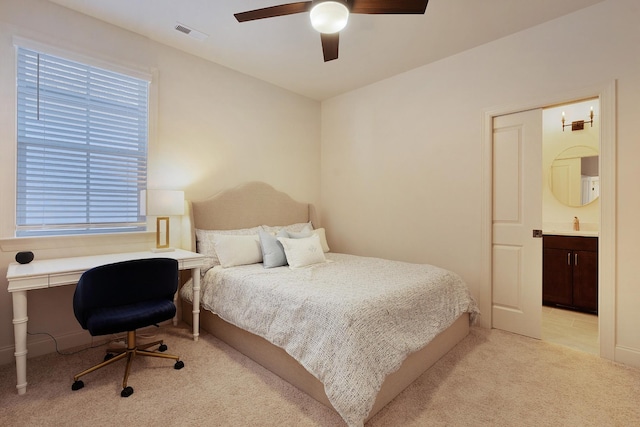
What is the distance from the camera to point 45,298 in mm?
2459

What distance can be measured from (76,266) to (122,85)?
1689mm

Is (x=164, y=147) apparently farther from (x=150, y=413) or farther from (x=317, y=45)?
(x=150, y=413)

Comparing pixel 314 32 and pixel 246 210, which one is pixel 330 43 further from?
pixel 246 210

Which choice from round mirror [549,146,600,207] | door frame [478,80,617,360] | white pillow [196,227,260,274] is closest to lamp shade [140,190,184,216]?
white pillow [196,227,260,274]

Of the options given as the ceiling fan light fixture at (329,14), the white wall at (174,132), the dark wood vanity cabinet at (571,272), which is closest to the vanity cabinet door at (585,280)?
the dark wood vanity cabinet at (571,272)

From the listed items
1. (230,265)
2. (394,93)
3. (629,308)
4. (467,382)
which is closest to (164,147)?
(230,265)

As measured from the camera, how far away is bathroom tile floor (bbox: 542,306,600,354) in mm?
2719

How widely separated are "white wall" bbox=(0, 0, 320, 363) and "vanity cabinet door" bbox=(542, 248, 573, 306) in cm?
313

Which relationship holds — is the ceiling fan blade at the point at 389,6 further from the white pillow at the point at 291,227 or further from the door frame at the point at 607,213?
the white pillow at the point at 291,227

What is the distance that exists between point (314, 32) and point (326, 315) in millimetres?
2481

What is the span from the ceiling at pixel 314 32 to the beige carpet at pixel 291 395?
9.17ft

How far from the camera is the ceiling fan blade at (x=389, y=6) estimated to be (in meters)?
1.87

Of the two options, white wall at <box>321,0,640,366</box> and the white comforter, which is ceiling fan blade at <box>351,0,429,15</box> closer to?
white wall at <box>321,0,640,366</box>

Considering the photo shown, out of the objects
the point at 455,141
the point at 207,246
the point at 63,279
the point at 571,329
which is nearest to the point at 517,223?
the point at 455,141
